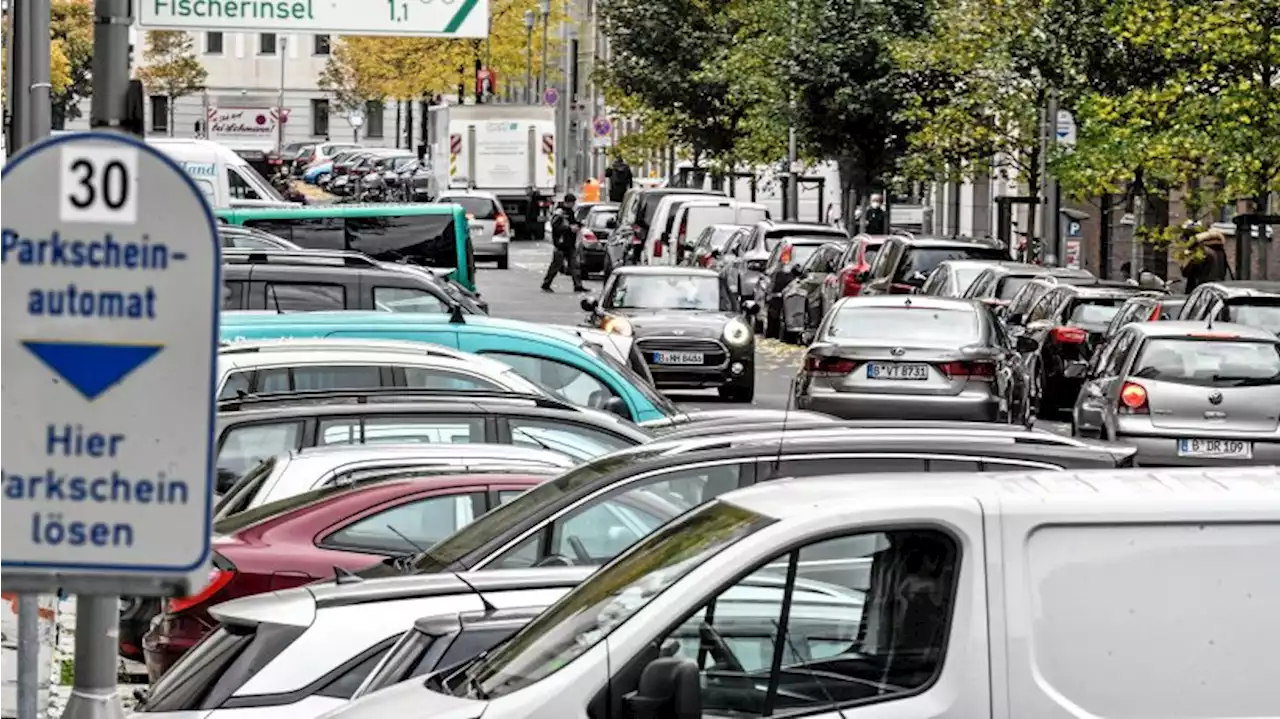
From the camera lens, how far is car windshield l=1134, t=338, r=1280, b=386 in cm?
2069

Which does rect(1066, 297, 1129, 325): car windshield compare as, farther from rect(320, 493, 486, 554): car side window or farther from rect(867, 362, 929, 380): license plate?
rect(320, 493, 486, 554): car side window

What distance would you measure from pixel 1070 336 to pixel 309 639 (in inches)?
783

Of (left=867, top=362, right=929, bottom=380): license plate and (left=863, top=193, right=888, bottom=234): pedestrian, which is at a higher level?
(left=863, top=193, right=888, bottom=234): pedestrian

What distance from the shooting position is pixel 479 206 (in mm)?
57438

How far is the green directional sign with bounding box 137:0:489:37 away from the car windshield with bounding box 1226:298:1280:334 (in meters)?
15.7

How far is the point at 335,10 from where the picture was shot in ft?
29.3

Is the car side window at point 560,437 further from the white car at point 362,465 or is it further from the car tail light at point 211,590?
the car tail light at point 211,590

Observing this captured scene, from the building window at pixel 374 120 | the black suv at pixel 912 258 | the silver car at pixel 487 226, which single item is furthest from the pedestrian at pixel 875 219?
the building window at pixel 374 120

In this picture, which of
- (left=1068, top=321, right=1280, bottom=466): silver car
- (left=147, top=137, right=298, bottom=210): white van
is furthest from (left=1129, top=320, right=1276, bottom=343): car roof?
(left=147, top=137, right=298, bottom=210): white van

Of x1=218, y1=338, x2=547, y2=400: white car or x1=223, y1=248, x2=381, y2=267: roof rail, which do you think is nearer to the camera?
x1=218, y1=338, x2=547, y2=400: white car

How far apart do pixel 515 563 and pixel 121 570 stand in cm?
499

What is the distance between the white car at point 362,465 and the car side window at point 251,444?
0.94m

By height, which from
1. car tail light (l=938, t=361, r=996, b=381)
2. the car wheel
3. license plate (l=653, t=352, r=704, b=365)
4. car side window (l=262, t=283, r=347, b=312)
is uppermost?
car side window (l=262, t=283, r=347, b=312)

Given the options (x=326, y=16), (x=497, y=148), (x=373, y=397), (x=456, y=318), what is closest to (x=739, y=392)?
(x=456, y=318)
